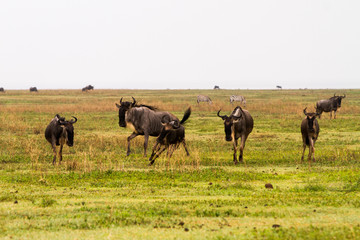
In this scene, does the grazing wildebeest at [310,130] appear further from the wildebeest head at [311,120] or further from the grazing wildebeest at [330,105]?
the grazing wildebeest at [330,105]

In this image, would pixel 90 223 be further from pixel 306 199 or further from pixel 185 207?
pixel 306 199

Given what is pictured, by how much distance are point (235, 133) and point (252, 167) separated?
184 cm

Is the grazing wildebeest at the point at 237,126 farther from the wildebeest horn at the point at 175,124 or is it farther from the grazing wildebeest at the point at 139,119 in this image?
the grazing wildebeest at the point at 139,119

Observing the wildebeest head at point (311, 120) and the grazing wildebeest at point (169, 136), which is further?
the wildebeest head at point (311, 120)

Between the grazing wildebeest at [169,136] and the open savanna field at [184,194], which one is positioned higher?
the grazing wildebeest at [169,136]

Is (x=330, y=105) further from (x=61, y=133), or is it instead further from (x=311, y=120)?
(x=61, y=133)

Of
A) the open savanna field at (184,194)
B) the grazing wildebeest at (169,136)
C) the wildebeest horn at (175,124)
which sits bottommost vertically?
the open savanna field at (184,194)

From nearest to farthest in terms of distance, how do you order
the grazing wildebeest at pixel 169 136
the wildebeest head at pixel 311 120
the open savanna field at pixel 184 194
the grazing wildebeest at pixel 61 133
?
the open savanna field at pixel 184 194, the grazing wildebeest at pixel 169 136, the grazing wildebeest at pixel 61 133, the wildebeest head at pixel 311 120

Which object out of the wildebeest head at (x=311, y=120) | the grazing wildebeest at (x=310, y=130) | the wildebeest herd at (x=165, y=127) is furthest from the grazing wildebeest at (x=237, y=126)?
the wildebeest head at (x=311, y=120)

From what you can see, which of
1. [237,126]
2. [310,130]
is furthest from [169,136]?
[310,130]

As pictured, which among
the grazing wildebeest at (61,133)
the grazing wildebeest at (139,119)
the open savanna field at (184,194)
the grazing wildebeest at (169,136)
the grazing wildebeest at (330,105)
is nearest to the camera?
the open savanna field at (184,194)

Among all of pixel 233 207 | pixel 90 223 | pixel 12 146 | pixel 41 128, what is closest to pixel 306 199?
pixel 233 207

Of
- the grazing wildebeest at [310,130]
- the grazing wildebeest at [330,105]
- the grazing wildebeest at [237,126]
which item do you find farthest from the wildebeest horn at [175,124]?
the grazing wildebeest at [330,105]

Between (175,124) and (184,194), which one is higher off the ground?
(175,124)
